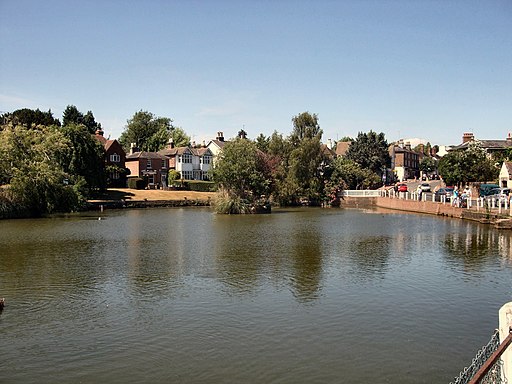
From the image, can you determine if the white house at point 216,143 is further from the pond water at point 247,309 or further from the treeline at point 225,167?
the pond water at point 247,309

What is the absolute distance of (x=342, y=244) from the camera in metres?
32.3

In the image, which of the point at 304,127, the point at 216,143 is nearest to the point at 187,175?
the point at 216,143

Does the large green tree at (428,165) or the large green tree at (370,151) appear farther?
the large green tree at (428,165)

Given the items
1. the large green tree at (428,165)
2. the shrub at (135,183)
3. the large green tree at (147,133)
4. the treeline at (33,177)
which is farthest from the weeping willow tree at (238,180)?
the large green tree at (428,165)

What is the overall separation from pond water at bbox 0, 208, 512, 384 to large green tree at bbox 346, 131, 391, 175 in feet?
220

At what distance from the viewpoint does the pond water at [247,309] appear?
1202cm

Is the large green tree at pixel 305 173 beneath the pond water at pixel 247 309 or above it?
above

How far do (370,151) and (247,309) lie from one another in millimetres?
86744

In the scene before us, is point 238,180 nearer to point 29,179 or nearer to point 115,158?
point 29,179

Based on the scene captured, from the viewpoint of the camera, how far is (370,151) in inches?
3932

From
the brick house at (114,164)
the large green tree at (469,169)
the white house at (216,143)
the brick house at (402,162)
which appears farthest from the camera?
the brick house at (402,162)

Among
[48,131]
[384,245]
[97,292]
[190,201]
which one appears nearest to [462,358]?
[97,292]

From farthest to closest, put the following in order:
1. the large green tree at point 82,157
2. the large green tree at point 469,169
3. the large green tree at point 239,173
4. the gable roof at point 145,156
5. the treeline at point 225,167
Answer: the gable roof at point 145,156, the large green tree at point 469,169, the large green tree at point 82,157, the large green tree at point 239,173, the treeline at point 225,167

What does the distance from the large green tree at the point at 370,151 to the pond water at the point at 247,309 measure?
67.0 metres
